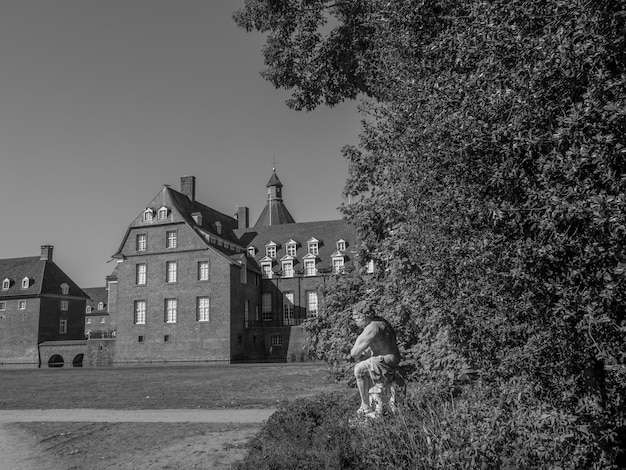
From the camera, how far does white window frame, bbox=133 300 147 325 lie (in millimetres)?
45125

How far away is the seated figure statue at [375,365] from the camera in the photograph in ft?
25.0

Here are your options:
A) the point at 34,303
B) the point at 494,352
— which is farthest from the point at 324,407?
the point at 34,303

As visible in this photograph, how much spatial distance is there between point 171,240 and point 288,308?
11.8 metres

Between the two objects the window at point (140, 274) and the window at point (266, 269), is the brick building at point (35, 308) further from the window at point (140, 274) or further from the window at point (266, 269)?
the window at point (266, 269)

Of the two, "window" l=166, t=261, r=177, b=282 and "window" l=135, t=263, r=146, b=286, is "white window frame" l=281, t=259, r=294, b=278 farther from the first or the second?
"window" l=135, t=263, r=146, b=286

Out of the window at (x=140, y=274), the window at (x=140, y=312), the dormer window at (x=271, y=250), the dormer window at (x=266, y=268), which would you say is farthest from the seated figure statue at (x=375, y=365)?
the dormer window at (x=271, y=250)

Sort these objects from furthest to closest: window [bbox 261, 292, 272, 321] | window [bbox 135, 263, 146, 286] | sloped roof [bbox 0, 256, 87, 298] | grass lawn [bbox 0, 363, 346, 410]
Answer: sloped roof [bbox 0, 256, 87, 298] → window [bbox 261, 292, 272, 321] → window [bbox 135, 263, 146, 286] → grass lawn [bbox 0, 363, 346, 410]

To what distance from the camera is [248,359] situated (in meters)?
44.1

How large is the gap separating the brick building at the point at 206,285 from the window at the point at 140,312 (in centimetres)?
8

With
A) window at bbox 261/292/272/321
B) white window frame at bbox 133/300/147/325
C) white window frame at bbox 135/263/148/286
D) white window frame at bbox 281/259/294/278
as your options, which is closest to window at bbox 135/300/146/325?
white window frame at bbox 133/300/147/325

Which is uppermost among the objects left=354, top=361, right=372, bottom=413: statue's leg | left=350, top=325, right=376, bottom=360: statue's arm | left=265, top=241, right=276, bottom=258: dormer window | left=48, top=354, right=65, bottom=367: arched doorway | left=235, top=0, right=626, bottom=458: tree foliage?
left=265, top=241, right=276, bottom=258: dormer window

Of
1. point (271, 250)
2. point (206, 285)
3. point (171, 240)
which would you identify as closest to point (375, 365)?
point (206, 285)

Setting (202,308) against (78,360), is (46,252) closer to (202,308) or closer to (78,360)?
(78,360)

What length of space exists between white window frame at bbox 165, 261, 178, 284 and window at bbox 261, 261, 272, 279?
8.56 metres
